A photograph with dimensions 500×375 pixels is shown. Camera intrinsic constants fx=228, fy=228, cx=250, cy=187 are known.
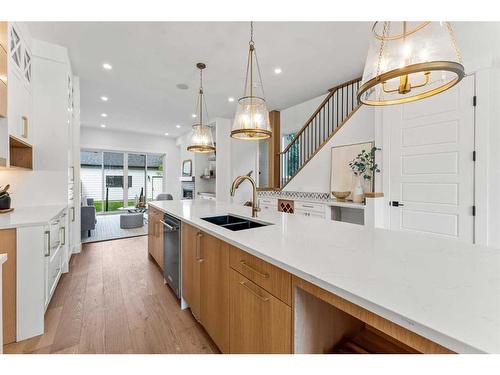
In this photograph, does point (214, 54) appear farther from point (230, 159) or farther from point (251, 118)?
point (230, 159)

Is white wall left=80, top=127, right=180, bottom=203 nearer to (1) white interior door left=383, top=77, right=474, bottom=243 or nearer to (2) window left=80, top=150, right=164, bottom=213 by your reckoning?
(2) window left=80, top=150, right=164, bottom=213

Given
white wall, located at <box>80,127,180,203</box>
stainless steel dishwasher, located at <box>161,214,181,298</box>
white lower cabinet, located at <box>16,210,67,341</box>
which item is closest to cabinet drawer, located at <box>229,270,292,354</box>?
stainless steel dishwasher, located at <box>161,214,181,298</box>

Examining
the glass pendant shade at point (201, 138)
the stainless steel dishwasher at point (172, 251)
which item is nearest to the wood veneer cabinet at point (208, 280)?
the stainless steel dishwasher at point (172, 251)

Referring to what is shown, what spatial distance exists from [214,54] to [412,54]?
2.66 m

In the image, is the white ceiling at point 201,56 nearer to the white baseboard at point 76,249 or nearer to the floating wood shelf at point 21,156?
the floating wood shelf at point 21,156

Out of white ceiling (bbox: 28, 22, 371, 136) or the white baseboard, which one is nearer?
white ceiling (bbox: 28, 22, 371, 136)

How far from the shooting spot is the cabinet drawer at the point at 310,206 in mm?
3795

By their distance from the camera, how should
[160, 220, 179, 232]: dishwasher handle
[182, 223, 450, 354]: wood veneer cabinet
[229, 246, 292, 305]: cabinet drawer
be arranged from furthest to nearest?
[160, 220, 179, 232]: dishwasher handle → [229, 246, 292, 305]: cabinet drawer → [182, 223, 450, 354]: wood veneer cabinet

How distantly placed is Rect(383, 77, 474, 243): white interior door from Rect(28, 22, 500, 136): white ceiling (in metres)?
0.47

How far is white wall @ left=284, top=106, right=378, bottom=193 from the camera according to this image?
3.64 metres

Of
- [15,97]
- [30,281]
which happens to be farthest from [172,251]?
[15,97]

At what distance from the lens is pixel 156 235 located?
3041mm

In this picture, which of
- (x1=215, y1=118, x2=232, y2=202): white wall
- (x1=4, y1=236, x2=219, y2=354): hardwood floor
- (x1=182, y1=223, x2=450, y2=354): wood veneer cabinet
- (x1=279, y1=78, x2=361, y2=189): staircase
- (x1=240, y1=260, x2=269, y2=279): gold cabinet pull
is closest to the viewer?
(x1=182, y1=223, x2=450, y2=354): wood veneer cabinet

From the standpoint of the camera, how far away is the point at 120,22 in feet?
8.06
